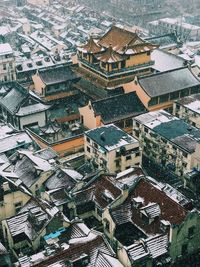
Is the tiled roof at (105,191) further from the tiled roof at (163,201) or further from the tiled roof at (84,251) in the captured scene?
the tiled roof at (84,251)

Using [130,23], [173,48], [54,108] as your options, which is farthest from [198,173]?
[130,23]

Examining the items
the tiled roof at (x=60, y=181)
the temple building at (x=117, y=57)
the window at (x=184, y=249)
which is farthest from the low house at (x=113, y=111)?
the window at (x=184, y=249)

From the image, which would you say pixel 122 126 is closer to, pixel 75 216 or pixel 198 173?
pixel 198 173

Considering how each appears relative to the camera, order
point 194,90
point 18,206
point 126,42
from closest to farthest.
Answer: point 18,206
point 194,90
point 126,42

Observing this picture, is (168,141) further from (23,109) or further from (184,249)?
(23,109)

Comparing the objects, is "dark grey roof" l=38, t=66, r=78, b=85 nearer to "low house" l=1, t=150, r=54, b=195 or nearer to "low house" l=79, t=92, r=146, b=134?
"low house" l=79, t=92, r=146, b=134

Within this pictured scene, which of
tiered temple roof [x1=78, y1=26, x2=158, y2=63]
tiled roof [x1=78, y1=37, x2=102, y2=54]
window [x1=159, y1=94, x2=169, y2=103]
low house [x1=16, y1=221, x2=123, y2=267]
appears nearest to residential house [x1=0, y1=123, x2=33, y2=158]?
tiered temple roof [x1=78, y1=26, x2=158, y2=63]

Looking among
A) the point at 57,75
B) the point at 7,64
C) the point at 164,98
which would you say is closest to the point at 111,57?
the point at 164,98
